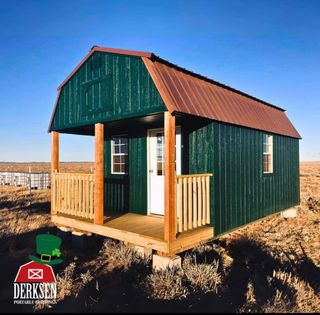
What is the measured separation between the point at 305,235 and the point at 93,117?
23.6ft

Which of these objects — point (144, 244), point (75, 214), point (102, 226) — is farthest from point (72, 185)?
point (144, 244)

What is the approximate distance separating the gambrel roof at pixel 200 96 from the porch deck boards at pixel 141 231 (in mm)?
2586

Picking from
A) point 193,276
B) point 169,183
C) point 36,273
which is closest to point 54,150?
point 36,273

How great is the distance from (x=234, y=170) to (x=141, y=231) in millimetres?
3079

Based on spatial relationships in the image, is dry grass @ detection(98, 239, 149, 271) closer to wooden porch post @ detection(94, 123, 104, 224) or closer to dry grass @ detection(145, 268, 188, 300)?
wooden porch post @ detection(94, 123, 104, 224)

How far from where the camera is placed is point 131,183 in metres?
8.37

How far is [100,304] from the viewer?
4.29 meters

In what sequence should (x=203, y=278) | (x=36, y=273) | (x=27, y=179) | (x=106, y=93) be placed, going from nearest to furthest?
(x=203, y=278) → (x=36, y=273) → (x=106, y=93) → (x=27, y=179)

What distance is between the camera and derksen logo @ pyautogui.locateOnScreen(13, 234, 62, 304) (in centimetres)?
455

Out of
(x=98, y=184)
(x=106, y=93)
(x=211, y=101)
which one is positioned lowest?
(x=98, y=184)

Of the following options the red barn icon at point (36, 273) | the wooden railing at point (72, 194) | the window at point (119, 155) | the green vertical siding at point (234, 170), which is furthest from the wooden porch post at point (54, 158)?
the green vertical siding at point (234, 170)

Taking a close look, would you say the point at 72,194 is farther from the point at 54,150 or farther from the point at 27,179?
the point at 27,179

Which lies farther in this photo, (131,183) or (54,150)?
(131,183)

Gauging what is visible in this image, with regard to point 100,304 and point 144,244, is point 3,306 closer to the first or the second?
point 100,304
